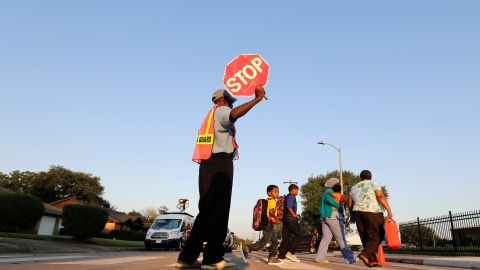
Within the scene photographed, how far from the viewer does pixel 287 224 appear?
25.1ft

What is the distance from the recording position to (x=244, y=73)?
4.74 m

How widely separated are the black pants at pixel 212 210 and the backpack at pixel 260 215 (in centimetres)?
434

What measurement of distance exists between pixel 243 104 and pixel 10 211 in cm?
2594

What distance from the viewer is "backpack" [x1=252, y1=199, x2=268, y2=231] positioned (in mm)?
7496

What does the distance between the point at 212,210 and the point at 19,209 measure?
25.3 meters

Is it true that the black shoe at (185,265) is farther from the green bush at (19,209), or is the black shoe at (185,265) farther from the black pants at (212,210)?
the green bush at (19,209)

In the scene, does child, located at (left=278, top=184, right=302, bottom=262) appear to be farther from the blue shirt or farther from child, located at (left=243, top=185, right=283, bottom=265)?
child, located at (left=243, top=185, right=283, bottom=265)

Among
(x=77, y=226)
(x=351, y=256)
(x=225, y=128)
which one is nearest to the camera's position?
(x=225, y=128)

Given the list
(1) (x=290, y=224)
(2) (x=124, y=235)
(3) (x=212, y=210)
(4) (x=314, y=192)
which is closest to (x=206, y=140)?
(3) (x=212, y=210)

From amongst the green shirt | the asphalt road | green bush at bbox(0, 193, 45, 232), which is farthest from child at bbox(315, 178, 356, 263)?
green bush at bbox(0, 193, 45, 232)

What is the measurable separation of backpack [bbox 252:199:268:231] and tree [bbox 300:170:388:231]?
1478 inches

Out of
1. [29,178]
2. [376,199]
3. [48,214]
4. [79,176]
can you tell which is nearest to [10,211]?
[48,214]

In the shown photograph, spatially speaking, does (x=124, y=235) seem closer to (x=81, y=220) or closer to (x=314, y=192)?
(x=314, y=192)

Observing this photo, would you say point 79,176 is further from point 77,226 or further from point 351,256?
point 351,256
